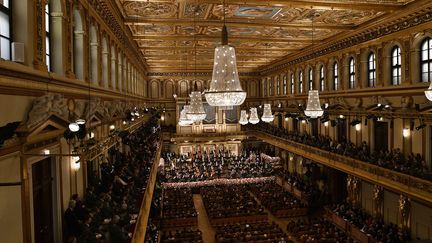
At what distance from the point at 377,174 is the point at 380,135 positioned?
3.72 meters

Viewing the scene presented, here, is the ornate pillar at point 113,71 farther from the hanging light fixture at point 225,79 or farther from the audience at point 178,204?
the audience at point 178,204

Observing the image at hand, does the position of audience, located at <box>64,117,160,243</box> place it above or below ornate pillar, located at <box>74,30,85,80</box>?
below

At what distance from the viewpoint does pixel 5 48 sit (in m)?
5.68

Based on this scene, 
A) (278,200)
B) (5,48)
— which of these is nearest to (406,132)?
(278,200)

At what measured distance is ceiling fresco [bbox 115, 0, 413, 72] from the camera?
13758 mm

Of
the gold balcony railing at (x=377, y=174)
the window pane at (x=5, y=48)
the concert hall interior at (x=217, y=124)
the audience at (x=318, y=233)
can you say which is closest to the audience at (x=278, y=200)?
the concert hall interior at (x=217, y=124)

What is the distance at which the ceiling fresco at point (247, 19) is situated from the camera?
13758mm

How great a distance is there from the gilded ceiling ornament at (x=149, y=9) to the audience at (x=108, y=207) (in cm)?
601

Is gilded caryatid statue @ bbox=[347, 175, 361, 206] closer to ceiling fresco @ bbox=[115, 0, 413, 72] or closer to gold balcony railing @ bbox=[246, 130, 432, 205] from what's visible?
gold balcony railing @ bbox=[246, 130, 432, 205]

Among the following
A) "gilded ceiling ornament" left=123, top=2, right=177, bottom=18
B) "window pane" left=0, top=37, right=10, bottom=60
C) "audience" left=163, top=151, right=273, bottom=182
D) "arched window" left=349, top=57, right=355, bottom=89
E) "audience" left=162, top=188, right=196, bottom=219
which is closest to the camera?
"window pane" left=0, top=37, right=10, bottom=60

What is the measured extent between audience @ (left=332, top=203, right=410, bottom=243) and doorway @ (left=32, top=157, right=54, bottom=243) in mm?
15439

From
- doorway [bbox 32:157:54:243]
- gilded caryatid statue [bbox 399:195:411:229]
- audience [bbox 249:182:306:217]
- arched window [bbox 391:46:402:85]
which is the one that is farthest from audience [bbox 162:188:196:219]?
doorway [bbox 32:157:54:243]

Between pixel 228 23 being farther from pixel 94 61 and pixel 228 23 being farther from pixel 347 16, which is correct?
pixel 94 61

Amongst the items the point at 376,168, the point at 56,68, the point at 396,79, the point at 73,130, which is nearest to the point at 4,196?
the point at 73,130
